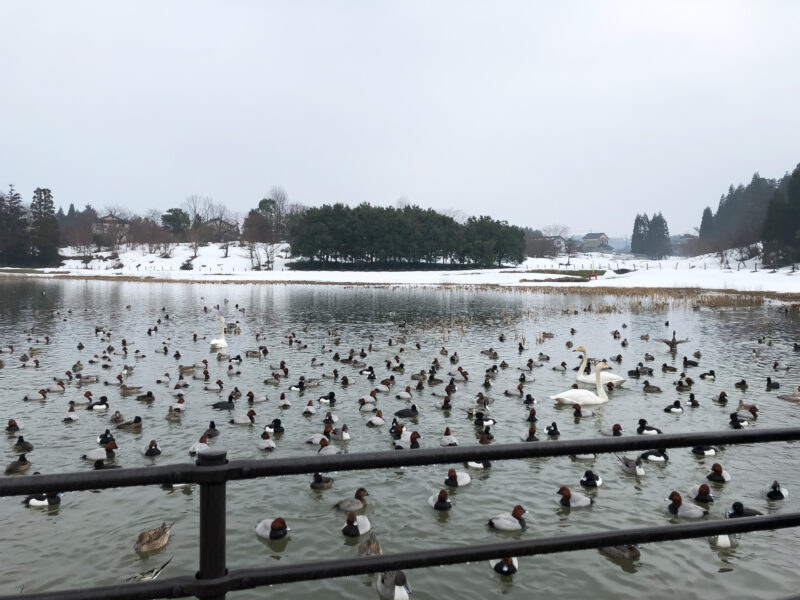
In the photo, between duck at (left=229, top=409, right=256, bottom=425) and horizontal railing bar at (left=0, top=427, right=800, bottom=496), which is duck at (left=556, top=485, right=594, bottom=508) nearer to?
horizontal railing bar at (left=0, top=427, right=800, bottom=496)

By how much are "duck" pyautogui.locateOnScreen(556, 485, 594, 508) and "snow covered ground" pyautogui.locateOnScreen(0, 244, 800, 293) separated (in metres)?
64.7

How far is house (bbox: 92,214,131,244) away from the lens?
12359 centimetres

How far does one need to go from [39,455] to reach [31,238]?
10732cm

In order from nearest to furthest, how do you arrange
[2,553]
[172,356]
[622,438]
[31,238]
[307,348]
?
1. [622,438]
2. [2,553]
3. [172,356]
4. [307,348]
5. [31,238]

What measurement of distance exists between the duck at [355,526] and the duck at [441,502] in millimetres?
1300

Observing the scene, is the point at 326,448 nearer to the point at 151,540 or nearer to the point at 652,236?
the point at 151,540

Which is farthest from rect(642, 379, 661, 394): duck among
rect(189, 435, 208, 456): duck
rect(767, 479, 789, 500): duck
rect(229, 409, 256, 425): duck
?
rect(189, 435, 208, 456): duck

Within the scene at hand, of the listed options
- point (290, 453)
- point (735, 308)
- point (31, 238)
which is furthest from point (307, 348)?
point (31, 238)

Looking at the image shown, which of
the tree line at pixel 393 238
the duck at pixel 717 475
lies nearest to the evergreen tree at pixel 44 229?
the tree line at pixel 393 238

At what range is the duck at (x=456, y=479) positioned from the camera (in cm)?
1038

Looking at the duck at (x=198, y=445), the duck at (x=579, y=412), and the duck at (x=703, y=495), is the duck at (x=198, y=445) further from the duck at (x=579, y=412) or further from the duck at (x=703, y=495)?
the duck at (x=579, y=412)

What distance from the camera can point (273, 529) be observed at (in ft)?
27.6

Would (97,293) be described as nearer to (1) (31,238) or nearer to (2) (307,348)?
(2) (307,348)

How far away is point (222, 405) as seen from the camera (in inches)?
612
